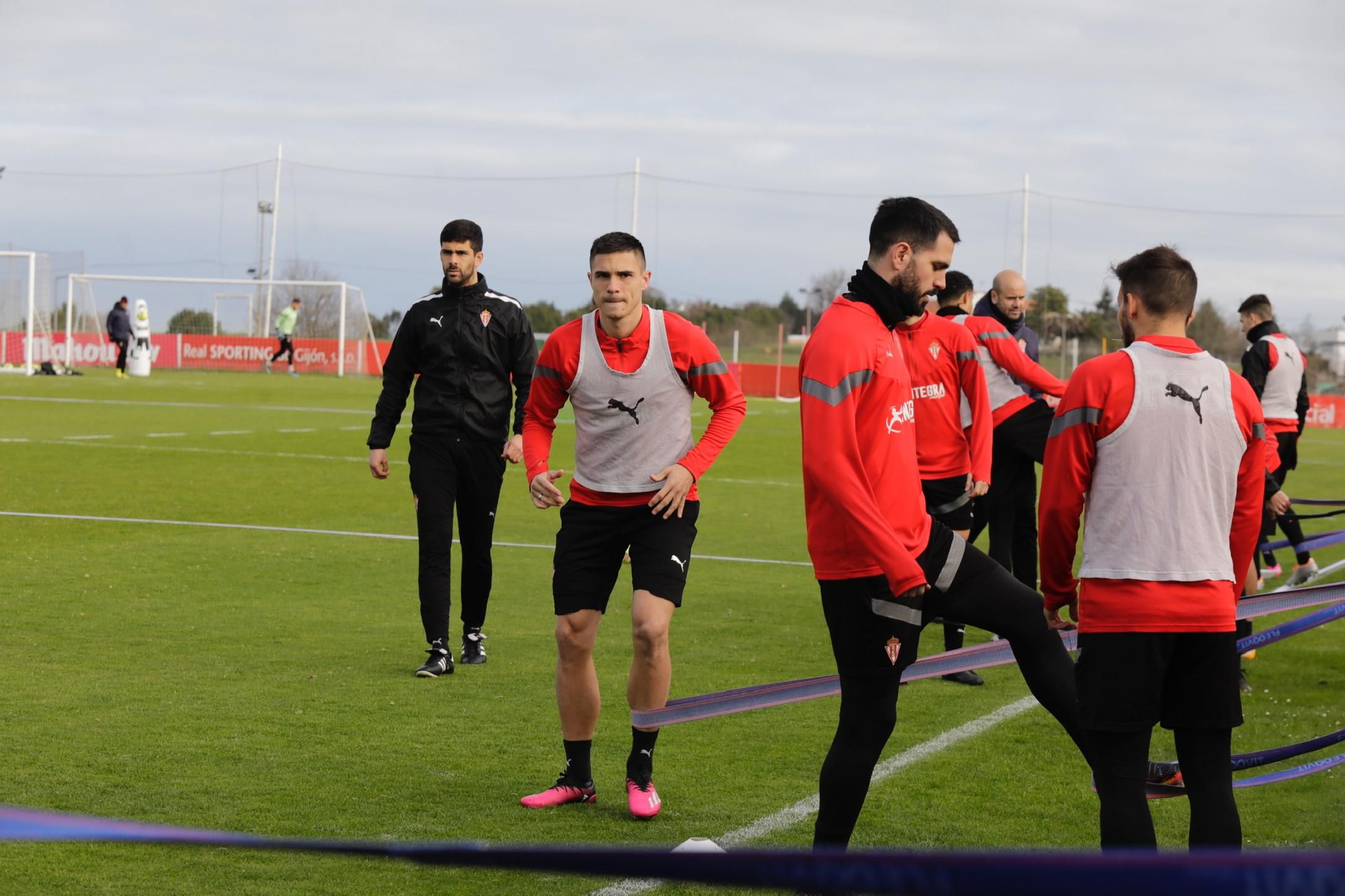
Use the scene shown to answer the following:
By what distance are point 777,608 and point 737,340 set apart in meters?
38.6

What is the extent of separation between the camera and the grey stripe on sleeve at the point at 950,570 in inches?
177

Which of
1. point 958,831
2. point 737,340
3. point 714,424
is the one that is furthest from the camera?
point 737,340

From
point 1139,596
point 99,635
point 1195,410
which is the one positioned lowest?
point 99,635

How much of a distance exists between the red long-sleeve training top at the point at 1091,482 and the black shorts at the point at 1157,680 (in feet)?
0.13

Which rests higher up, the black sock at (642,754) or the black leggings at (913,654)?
the black leggings at (913,654)

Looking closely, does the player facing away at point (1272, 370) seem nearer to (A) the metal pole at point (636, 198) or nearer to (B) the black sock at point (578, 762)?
(B) the black sock at point (578, 762)

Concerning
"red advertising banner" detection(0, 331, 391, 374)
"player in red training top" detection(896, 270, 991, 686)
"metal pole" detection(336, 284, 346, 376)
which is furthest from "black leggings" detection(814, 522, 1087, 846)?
"red advertising banner" detection(0, 331, 391, 374)

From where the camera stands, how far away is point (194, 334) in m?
48.3

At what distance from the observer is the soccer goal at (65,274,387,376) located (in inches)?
1874

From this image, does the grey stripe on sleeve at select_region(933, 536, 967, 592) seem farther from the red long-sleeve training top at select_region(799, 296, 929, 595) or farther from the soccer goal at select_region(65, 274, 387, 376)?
the soccer goal at select_region(65, 274, 387, 376)

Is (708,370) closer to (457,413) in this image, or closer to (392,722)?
(392,722)

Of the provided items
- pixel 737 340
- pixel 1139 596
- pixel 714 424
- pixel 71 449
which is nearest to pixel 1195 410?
pixel 1139 596

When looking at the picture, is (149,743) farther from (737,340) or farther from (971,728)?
(737,340)

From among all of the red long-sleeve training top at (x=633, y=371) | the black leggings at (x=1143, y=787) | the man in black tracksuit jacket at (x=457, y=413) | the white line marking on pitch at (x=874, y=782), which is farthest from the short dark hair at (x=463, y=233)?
the black leggings at (x=1143, y=787)
